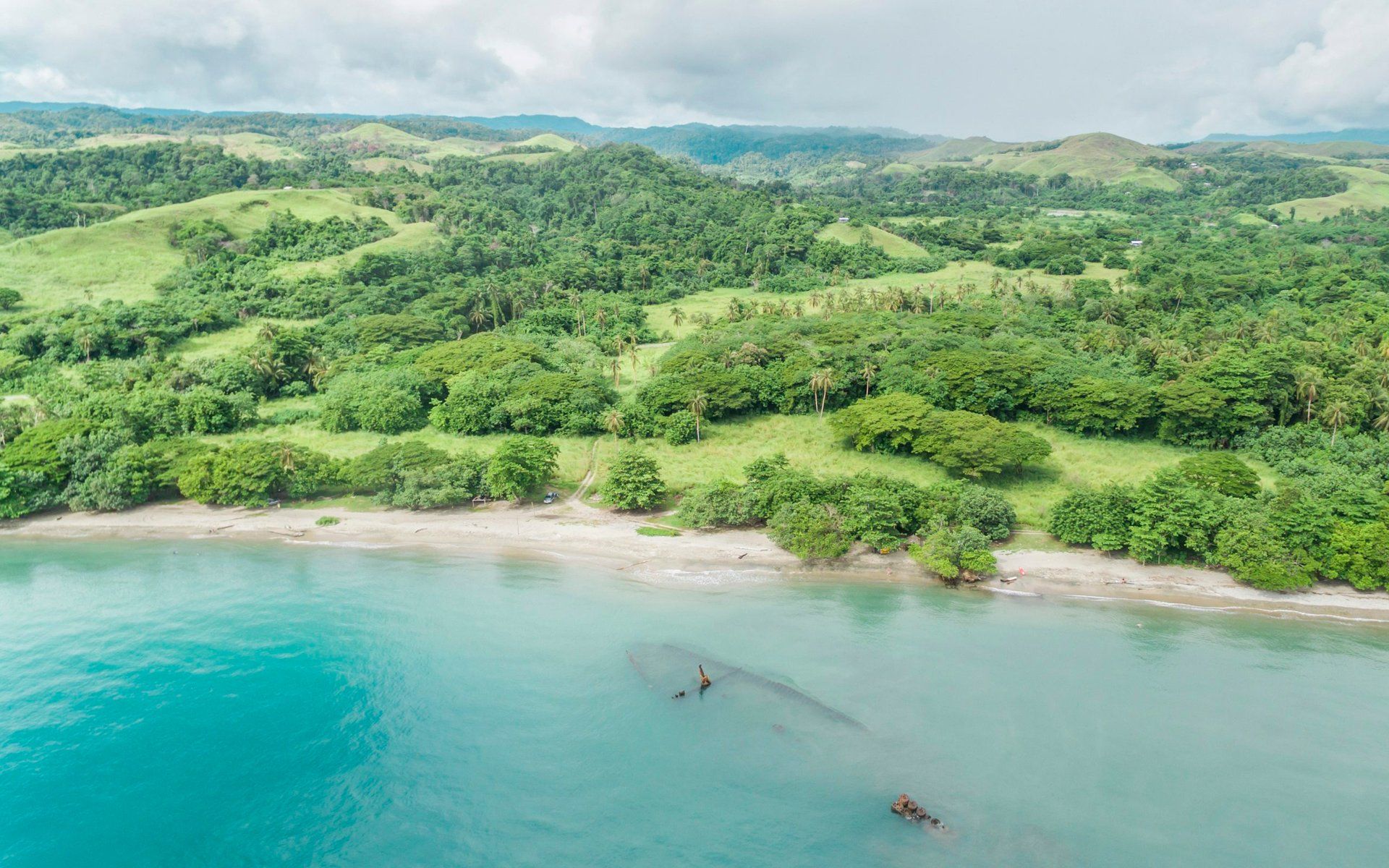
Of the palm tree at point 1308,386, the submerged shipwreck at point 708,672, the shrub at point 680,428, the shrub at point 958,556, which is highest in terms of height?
the palm tree at point 1308,386

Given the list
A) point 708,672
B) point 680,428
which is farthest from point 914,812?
point 680,428

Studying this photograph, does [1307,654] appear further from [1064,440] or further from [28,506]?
[28,506]

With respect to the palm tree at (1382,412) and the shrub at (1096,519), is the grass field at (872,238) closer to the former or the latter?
the palm tree at (1382,412)

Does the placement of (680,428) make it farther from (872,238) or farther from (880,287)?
(872,238)

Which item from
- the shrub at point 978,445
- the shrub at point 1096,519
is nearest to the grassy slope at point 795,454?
the shrub at point 978,445

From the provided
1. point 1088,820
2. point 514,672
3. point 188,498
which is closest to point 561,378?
point 188,498

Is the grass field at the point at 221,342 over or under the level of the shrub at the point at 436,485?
over

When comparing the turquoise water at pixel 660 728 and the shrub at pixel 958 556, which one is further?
the shrub at pixel 958 556
